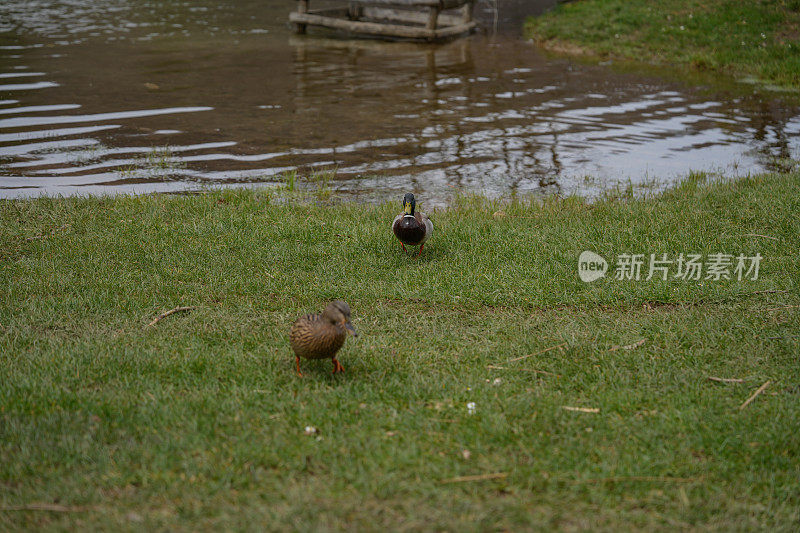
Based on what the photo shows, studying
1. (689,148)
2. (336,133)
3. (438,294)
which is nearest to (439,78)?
(336,133)

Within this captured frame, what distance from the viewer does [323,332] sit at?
4.20m

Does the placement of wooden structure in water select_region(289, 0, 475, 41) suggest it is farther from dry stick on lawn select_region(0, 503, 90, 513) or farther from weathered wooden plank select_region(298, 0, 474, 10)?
dry stick on lawn select_region(0, 503, 90, 513)

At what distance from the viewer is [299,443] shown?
12.5 feet

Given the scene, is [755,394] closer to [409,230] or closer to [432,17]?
[409,230]

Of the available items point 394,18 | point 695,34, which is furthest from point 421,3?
point 695,34

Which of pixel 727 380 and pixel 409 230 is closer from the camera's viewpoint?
pixel 727 380

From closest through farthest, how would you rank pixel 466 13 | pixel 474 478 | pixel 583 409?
pixel 474 478
pixel 583 409
pixel 466 13

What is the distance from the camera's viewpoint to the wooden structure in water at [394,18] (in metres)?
18.9

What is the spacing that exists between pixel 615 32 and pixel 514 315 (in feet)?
47.9

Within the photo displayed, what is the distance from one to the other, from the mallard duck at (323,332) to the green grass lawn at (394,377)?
0.27m

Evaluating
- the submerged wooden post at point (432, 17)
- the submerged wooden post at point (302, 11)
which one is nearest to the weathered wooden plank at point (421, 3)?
the submerged wooden post at point (432, 17)

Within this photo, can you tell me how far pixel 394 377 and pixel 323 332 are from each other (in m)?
0.57

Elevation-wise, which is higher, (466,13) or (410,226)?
(466,13)

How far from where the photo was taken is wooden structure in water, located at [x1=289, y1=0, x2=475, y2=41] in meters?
18.9
